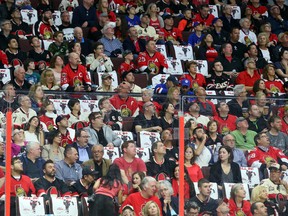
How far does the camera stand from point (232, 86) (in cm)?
1919

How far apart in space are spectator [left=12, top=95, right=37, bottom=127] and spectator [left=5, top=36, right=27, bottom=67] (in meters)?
5.91

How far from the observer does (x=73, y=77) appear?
1777 cm

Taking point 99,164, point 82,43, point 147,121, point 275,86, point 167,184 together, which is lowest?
point 167,184

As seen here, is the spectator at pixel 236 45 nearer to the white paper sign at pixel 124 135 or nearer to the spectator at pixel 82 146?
the white paper sign at pixel 124 135

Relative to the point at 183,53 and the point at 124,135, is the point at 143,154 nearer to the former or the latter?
the point at 124,135

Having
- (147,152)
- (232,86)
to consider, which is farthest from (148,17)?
Answer: (147,152)

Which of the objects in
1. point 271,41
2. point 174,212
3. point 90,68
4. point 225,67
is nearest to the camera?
point 174,212

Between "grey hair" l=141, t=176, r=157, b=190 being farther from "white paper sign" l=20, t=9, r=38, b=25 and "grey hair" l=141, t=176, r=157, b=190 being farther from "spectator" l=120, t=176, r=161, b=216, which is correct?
"white paper sign" l=20, t=9, r=38, b=25

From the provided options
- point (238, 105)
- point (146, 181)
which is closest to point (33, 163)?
point (146, 181)

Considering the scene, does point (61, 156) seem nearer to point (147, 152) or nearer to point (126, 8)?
point (147, 152)

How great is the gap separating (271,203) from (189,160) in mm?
1010

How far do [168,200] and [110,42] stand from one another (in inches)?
302

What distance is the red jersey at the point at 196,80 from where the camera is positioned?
18.7 meters

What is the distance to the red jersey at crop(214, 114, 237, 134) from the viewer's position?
1248cm
